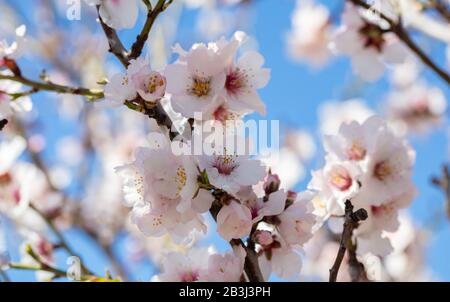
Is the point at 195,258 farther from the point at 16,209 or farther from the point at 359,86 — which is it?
the point at 359,86

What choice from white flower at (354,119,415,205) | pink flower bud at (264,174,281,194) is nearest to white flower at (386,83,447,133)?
white flower at (354,119,415,205)

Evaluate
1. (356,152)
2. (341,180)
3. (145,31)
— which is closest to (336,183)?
(341,180)

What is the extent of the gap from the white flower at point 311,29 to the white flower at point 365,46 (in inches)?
54.1

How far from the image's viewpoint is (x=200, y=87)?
1.34m

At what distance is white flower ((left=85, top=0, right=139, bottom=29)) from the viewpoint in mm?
1421

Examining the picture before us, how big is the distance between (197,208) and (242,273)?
187 mm

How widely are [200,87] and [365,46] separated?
46.2 inches

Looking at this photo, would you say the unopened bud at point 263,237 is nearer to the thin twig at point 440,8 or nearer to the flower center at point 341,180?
the flower center at point 341,180

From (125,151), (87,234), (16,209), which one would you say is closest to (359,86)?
(125,151)

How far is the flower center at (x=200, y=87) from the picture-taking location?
1323 mm

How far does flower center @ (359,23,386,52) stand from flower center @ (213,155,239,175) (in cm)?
117

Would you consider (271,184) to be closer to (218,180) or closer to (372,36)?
(218,180)

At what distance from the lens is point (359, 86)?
450 centimetres
